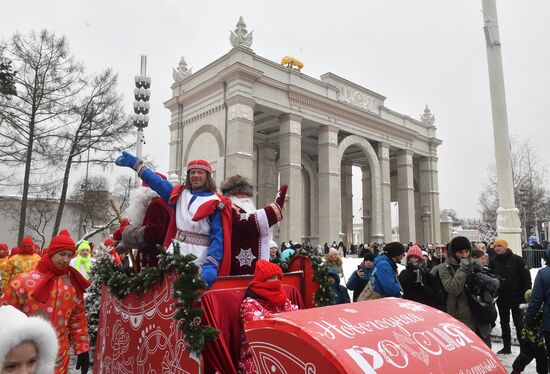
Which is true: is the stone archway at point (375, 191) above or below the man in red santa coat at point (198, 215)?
above

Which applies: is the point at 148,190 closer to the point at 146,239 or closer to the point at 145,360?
the point at 146,239

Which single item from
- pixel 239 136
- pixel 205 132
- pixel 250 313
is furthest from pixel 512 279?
pixel 205 132

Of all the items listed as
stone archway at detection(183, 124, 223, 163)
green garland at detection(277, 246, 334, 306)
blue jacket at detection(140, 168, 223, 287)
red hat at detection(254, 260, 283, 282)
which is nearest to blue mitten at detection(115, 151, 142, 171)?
blue jacket at detection(140, 168, 223, 287)

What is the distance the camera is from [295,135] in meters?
27.1

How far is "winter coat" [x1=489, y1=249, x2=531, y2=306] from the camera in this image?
7184 mm

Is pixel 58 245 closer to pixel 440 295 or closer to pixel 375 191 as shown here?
pixel 440 295

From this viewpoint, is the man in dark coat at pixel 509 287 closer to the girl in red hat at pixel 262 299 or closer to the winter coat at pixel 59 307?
the girl in red hat at pixel 262 299

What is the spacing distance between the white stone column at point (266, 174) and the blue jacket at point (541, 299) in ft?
85.9

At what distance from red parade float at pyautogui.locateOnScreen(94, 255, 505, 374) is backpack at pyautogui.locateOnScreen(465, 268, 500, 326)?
230 centimetres

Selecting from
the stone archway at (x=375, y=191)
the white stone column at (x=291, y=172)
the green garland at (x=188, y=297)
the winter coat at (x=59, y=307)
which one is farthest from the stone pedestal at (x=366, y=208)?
the green garland at (x=188, y=297)

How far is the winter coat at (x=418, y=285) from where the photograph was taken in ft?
18.0

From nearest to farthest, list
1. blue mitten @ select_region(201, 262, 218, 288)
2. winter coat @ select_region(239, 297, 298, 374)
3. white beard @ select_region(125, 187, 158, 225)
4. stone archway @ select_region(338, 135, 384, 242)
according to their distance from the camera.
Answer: winter coat @ select_region(239, 297, 298, 374), blue mitten @ select_region(201, 262, 218, 288), white beard @ select_region(125, 187, 158, 225), stone archway @ select_region(338, 135, 384, 242)

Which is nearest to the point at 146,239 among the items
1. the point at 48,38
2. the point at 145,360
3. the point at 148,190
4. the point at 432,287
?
the point at 148,190

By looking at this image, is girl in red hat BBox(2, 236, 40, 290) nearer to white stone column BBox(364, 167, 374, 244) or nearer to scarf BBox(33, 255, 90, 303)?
scarf BBox(33, 255, 90, 303)
